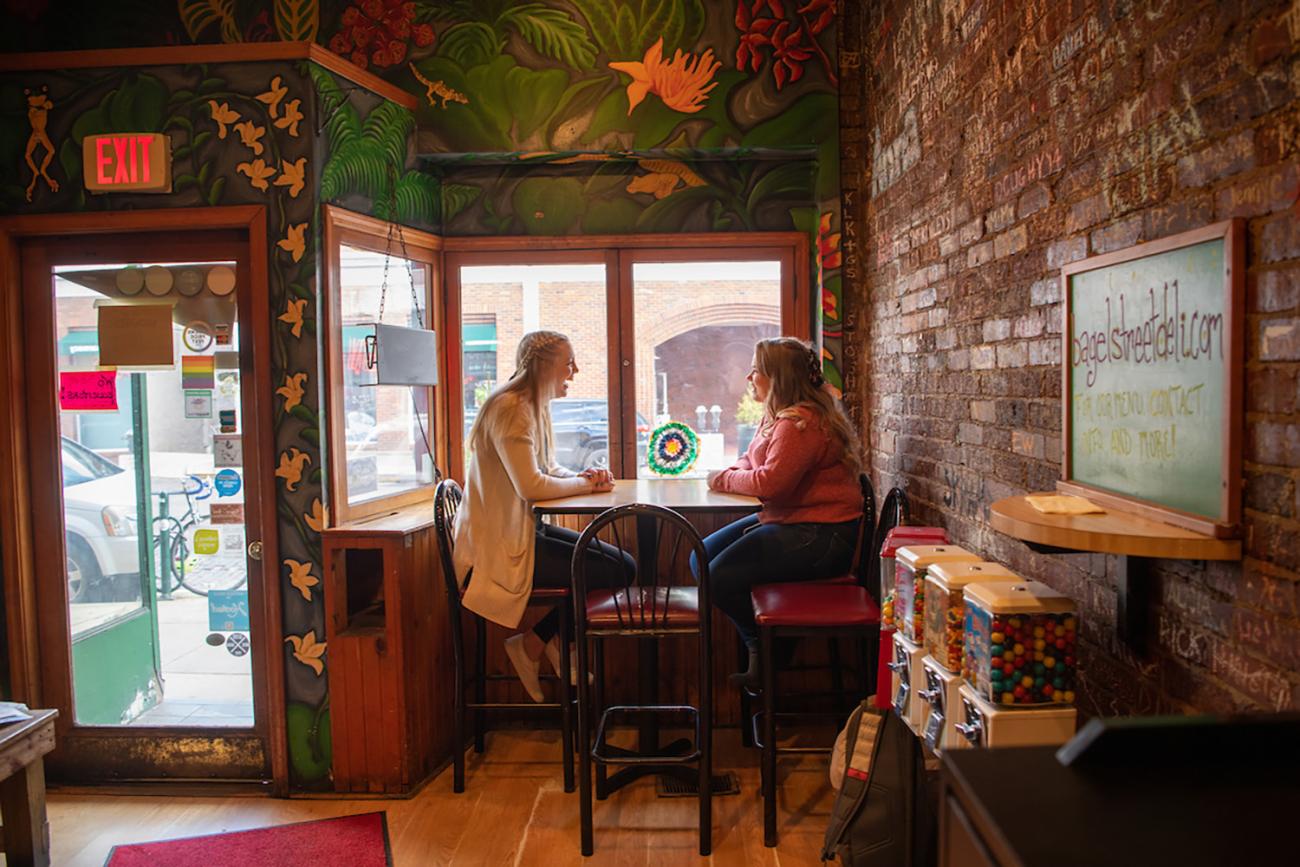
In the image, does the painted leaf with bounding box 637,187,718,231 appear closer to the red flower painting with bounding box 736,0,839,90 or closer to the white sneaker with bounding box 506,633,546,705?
the red flower painting with bounding box 736,0,839,90

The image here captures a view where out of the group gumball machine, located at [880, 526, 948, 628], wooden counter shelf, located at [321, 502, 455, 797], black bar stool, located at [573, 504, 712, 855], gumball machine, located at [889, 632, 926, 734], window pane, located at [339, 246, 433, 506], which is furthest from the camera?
window pane, located at [339, 246, 433, 506]

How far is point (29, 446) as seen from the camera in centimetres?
334

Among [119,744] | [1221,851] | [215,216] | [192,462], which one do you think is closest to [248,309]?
[215,216]

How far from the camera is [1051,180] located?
2.09m

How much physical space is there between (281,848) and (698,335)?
2601mm

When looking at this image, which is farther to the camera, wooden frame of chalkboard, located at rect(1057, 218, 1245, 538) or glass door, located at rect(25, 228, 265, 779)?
glass door, located at rect(25, 228, 265, 779)

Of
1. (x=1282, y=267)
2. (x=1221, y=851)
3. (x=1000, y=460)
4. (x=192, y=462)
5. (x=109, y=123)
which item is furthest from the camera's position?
(x=192, y=462)

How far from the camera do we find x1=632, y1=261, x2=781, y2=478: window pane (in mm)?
4207

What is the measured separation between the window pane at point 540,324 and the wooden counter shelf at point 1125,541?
2.58 meters

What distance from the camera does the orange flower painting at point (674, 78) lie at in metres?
3.85

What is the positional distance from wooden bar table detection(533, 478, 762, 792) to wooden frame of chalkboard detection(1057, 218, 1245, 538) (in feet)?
4.57

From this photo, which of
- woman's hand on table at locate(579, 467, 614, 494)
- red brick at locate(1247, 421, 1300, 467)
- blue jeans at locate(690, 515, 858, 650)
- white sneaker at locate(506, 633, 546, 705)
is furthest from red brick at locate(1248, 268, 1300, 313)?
white sneaker at locate(506, 633, 546, 705)

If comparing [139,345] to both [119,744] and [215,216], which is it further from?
[119,744]

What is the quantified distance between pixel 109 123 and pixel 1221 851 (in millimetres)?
3620
